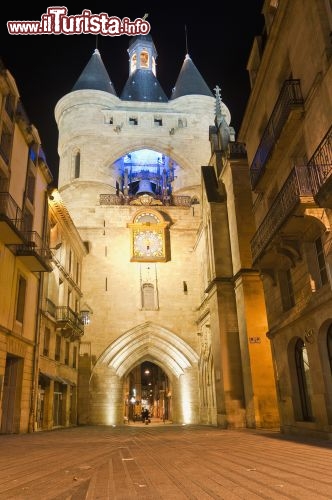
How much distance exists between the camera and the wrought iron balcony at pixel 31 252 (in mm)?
15297

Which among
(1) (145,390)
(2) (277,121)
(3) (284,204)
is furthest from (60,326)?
(1) (145,390)

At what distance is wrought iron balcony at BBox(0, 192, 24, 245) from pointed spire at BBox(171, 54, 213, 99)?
26.6 meters

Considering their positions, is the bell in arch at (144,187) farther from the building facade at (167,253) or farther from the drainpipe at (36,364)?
the drainpipe at (36,364)

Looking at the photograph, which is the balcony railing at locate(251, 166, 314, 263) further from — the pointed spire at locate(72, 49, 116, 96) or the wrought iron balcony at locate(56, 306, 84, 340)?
the pointed spire at locate(72, 49, 116, 96)

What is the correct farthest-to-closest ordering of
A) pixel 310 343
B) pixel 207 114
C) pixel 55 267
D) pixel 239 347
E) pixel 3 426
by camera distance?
1. pixel 207 114
2. pixel 55 267
3. pixel 239 347
4. pixel 3 426
5. pixel 310 343

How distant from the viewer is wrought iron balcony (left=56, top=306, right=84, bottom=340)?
20906 mm

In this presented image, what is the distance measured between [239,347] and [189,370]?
9094mm

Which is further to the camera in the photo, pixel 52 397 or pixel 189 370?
pixel 189 370

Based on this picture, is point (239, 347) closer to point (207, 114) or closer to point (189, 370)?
point (189, 370)

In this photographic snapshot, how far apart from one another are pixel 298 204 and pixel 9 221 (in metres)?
8.69

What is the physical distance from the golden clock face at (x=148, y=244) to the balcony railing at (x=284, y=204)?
49.6 ft

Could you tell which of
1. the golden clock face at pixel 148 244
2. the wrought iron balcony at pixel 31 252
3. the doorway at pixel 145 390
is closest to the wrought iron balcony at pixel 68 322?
the wrought iron balcony at pixel 31 252

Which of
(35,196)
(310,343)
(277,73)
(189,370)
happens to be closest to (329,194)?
(310,343)

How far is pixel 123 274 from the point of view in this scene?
27.9 m
